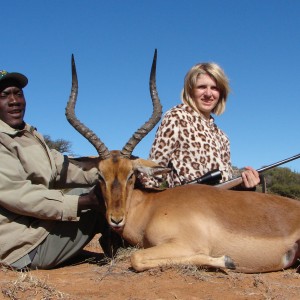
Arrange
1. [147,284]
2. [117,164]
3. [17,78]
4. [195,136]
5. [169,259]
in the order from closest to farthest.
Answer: [147,284] → [169,259] → [117,164] → [17,78] → [195,136]

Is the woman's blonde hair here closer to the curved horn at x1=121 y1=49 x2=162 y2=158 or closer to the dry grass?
the curved horn at x1=121 y1=49 x2=162 y2=158

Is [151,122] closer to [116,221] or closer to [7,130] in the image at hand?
[116,221]

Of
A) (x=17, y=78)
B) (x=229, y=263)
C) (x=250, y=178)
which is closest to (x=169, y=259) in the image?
(x=229, y=263)

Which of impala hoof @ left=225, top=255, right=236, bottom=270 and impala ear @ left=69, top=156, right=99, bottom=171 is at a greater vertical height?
impala ear @ left=69, top=156, right=99, bottom=171

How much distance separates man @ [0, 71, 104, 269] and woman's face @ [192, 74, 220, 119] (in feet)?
7.81

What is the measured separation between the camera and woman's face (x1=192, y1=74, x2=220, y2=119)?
7.55 m

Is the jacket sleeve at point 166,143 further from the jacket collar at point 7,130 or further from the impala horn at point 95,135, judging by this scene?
the jacket collar at point 7,130

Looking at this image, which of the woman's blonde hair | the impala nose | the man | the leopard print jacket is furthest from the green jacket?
the woman's blonde hair

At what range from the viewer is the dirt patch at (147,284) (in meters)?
4.25

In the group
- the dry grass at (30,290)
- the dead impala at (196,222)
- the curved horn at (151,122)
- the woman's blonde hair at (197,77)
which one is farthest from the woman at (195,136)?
the dry grass at (30,290)

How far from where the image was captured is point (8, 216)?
5.37 metres

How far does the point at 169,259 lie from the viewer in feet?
16.5

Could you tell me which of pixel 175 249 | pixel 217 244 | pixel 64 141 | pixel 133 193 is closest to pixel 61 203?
pixel 133 193

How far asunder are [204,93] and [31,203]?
3461mm
